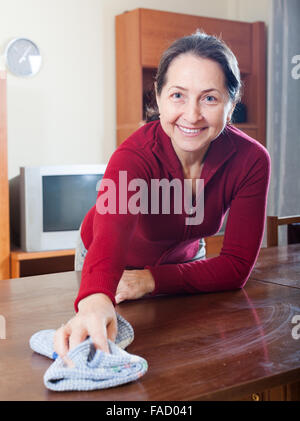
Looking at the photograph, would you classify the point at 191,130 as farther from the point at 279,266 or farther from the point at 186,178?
the point at 279,266

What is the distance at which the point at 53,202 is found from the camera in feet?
11.3

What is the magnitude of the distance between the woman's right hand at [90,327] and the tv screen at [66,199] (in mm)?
2545

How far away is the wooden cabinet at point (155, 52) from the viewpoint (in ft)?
12.6

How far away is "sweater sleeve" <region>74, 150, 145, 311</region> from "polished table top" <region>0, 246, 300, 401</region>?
0.12 metres

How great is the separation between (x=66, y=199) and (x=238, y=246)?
Answer: 225 centimetres

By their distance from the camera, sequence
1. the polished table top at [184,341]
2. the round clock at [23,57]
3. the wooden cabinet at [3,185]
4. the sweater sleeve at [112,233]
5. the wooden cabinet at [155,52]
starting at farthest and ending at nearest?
the wooden cabinet at [155,52]
the round clock at [23,57]
the wooden cabinet at [3,185]
the sweater sleeve at [112,233]
the polished table top at [184,341]

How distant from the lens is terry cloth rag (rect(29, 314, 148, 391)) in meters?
0.76

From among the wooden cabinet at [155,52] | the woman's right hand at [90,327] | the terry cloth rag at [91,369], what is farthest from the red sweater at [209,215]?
the wooden cabinet at [155,52]

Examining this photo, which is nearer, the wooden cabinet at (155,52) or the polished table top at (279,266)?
the polished table top at (279,266)

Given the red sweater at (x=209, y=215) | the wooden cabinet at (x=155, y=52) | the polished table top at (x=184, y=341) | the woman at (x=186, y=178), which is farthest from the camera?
the wooden cabinet at (x=155, y=52)

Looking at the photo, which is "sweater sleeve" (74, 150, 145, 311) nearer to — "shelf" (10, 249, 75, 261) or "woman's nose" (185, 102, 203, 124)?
"woman's nose" (185, 102, 203, 124)

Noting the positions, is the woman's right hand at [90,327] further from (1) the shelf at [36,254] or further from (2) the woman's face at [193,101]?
(1) the shelf at [36,254]
